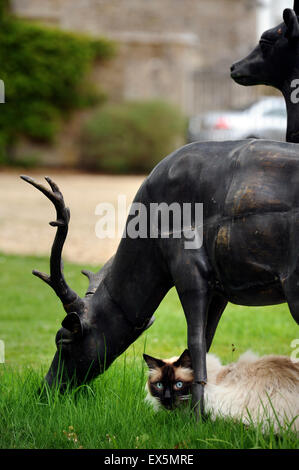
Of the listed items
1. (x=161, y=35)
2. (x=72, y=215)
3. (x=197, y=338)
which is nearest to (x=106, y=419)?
(x=197, y=338)

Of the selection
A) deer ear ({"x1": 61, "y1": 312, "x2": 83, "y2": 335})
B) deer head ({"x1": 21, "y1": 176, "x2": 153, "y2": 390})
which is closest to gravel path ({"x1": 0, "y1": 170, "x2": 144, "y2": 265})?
deer head ({"x1": 21, "y1": 176, "x2": 153, "y2": 390})

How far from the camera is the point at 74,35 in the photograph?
950 inches

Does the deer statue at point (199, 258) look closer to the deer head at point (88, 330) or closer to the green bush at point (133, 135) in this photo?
the deer head at point (88, 330)

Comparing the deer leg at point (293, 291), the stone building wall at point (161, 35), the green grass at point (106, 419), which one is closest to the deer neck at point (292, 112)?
the deer leg at point (293, 291)

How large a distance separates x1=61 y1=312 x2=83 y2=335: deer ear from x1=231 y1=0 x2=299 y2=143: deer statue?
4.68 feet

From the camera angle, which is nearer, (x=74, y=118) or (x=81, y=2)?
(x=74, y=118)

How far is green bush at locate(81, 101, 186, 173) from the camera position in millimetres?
22969

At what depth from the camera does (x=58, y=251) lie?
3.70 meters

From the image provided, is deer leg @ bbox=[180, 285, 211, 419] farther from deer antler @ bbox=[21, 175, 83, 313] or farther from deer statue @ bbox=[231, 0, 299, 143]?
deer statue @ bbox=[231, 0, 299, 143]

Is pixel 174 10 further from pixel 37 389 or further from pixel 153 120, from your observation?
pixel 37 389

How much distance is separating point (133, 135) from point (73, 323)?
64.3 ft

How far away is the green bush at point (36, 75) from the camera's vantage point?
23.6 m
